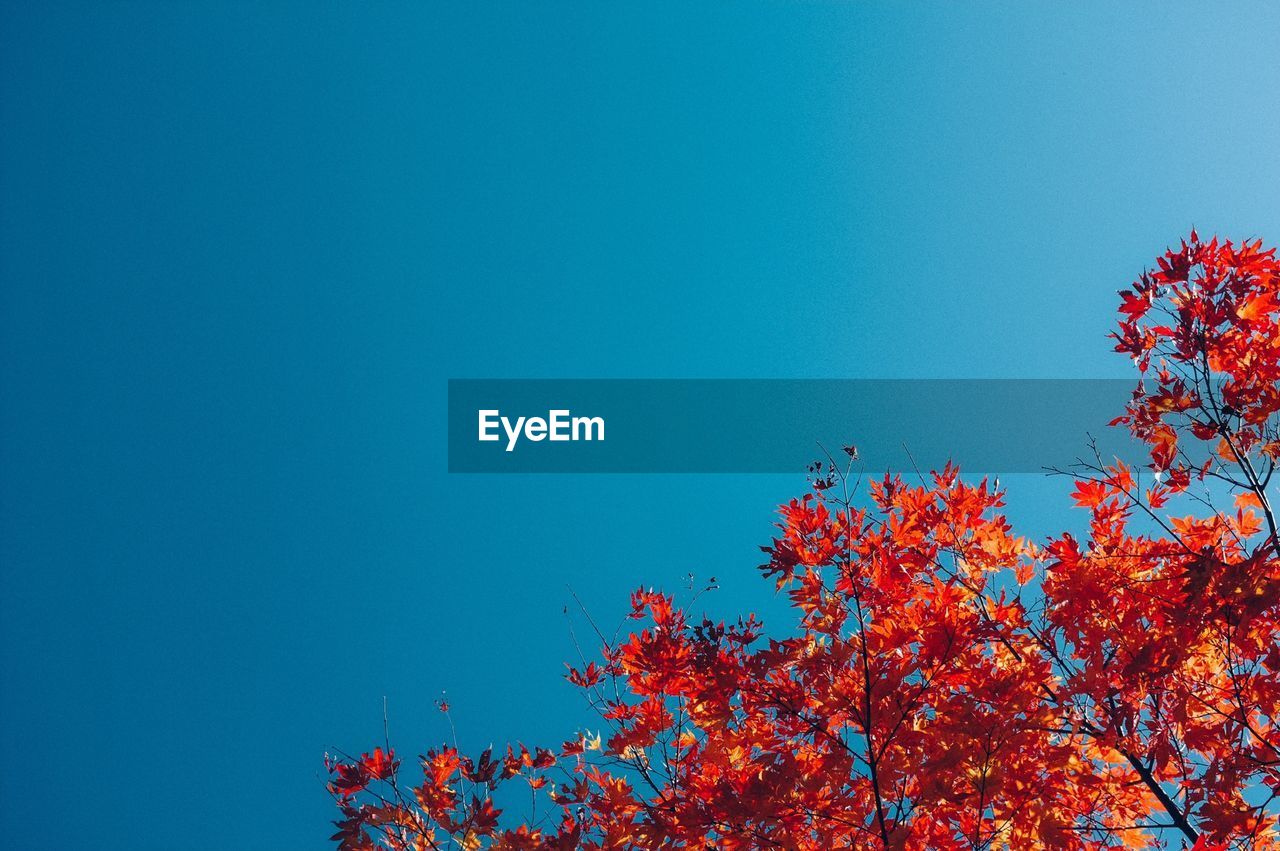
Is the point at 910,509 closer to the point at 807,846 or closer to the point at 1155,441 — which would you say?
the point at 1155,441

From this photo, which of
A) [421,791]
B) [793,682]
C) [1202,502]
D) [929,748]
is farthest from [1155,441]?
[421,791]

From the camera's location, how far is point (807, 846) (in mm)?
3893

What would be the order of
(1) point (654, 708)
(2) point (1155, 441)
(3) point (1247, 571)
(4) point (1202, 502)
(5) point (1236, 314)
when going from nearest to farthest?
→ 1. (3) point (1247, 571)
2. (5) point (1236, 314)
3. (2) point (1155, 441)
4. (4) point (1202, 502)
5. (1) point (654, 708)

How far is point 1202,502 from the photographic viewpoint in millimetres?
4414

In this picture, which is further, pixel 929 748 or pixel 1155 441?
pixel 1155 441

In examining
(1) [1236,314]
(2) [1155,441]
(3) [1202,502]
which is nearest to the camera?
(1) [1236,314]

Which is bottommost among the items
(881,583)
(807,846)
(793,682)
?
(807,846)

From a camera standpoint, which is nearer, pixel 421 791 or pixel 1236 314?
pixel 1236 314

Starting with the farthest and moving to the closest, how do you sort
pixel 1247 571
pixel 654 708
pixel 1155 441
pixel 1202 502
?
pixel 654 708 < pixel 1202 502 < pixel 1155 441 < pixel 1247 571

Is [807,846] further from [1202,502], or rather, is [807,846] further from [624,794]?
[1202,502]

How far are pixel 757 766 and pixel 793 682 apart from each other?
546 millimetres

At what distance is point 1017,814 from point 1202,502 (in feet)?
6.16

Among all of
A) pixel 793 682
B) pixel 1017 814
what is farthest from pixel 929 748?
pixel 1017 814

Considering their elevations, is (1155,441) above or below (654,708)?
above
